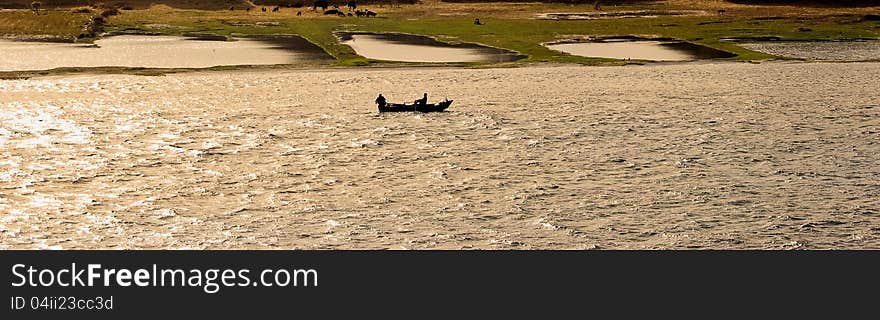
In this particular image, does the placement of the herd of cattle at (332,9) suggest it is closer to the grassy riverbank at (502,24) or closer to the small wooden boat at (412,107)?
the grassy riverbank at (502,24)

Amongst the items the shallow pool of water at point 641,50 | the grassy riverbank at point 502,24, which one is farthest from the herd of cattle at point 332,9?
the shallow pool of water at point 641,50

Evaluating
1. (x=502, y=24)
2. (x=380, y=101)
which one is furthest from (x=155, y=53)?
(x=502, y=24)

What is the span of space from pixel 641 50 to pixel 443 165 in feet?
109

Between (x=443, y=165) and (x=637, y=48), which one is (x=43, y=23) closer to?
(x=637, y=48)

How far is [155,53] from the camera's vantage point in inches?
2234

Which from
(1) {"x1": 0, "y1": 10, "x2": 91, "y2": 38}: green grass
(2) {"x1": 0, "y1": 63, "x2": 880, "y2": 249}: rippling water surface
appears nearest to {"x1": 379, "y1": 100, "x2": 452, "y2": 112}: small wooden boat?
(2) {"x1": 0, "y1": 63, "x2": 880, "y2": 249}: rippling water surface

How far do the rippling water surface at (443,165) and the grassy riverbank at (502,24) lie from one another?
12585 millimetres

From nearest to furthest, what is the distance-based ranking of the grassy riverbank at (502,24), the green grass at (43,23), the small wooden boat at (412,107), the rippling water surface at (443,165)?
the rippling water surface at (443,165) → the small wooden boat at (412,107) → the grassy riverbank at (502,24) → the green grass at (43,23)

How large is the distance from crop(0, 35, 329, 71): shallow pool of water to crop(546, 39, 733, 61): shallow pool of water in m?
11.8

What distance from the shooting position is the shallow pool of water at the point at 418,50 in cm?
5366

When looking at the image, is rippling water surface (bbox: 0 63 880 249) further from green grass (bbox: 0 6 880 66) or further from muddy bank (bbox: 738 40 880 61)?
green grass (bbox: 0 6 880 66)

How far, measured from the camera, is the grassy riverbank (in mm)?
64556

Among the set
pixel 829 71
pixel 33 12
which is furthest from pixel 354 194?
pixel 33 12
